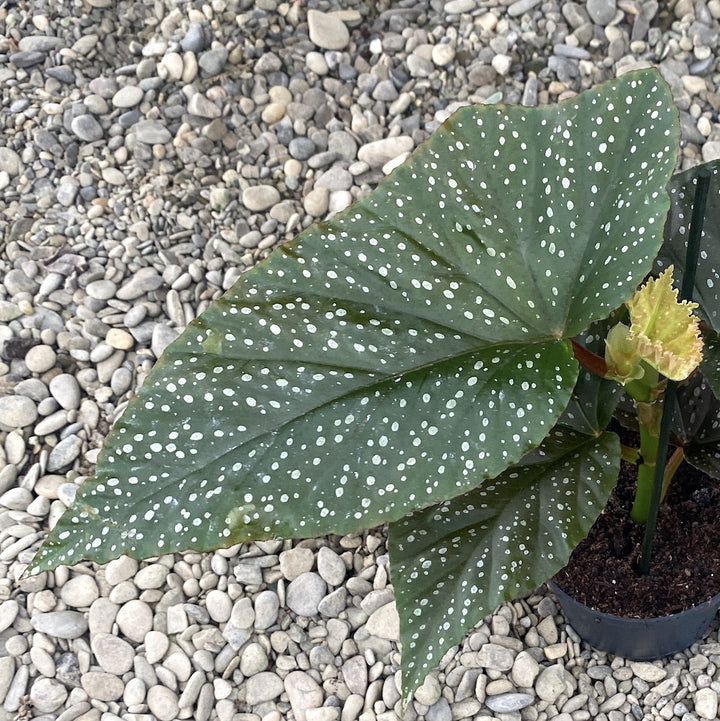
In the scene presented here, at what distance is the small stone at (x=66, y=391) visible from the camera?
187 cm

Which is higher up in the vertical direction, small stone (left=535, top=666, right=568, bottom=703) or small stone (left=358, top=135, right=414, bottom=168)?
small stone (left=358, top=135, right=414, bottom=168)

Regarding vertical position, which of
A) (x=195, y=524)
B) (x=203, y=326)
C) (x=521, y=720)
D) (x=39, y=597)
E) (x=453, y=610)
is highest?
(x=203, y=326)

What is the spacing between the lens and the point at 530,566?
3.71ft

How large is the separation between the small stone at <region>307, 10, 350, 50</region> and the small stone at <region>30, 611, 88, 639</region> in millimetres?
1562

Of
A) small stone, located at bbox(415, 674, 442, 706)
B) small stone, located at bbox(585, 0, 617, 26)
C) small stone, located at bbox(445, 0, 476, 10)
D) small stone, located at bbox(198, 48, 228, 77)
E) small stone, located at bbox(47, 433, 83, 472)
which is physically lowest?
small stone, located at bbox(47, 433, 83, 472)

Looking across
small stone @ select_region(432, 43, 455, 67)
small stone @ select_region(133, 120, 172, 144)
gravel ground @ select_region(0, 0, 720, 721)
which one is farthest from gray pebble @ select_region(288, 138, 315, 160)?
small stone @ select_region(432, 43, 455, 67)

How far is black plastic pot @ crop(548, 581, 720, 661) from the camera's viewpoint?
1360 millimetres

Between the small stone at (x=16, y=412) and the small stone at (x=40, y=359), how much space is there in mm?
83

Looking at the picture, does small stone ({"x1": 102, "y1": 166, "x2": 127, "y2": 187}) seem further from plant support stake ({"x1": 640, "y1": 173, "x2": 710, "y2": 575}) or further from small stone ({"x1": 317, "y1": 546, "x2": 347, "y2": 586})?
plant support stake ({"x1": 640, "y1": 173, "x2": 710, "y2": 575})

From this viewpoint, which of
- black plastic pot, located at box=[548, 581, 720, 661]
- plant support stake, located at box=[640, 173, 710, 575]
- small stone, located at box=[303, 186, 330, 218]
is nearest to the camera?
plant support stake, located at box=[640, 173, 710, 575]

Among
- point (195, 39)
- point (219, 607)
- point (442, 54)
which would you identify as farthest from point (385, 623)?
point (195, 39)

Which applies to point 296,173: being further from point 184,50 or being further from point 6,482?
point 6,482

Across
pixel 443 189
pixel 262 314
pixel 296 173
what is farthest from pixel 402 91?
pixel 262 314

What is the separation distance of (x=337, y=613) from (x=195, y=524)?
73 cm
